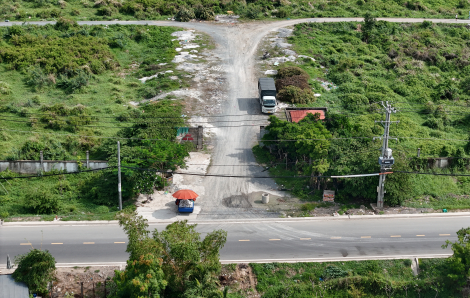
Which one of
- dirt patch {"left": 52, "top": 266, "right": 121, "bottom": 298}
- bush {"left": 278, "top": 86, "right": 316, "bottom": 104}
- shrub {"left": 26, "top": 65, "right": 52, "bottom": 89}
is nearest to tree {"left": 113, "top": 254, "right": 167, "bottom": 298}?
dirt patch {"left": 52, "top": 266, "right": 121, "bottom": 298}

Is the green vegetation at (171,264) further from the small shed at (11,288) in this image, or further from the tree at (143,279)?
the small shed at (11,288)

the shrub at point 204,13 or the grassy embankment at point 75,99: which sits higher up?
the shrub at point 204,13

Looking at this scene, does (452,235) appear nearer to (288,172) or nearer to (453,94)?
(288,172)

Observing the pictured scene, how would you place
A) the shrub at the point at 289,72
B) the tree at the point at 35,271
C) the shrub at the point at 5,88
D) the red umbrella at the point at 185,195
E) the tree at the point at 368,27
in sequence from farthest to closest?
the tree at the point at 368,27
the shrub at the point at 289,72
the shrub at the point at 5,88
the red umbrella at the point at 185,195
the tree at the point at 35,271

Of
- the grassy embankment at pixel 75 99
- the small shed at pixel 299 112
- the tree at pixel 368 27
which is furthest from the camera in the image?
the tree at pixel 368 27

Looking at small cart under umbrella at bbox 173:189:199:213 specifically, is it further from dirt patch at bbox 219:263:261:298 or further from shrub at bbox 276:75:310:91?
shrub at bbox 276:75:310:91

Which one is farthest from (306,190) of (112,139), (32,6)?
(32,6)

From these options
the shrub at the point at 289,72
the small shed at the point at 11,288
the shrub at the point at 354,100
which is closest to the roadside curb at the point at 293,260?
the small shed at the point at 11,288
